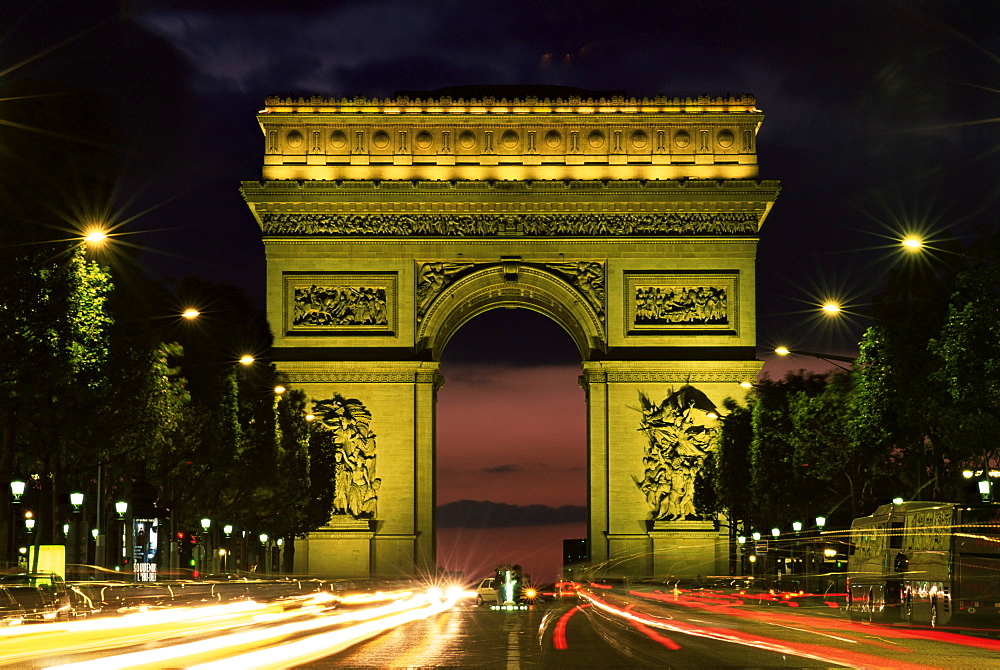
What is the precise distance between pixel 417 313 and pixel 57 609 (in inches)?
2111

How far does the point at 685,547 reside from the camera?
8162 cm

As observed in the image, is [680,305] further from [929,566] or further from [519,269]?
[929,566]

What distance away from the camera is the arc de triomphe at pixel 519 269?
81375 mm

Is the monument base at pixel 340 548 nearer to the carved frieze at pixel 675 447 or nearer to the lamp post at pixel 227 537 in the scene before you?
the lamp post at pixel 227 537

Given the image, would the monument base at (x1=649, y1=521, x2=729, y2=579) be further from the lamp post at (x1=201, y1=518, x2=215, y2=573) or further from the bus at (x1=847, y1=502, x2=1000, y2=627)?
the bus at (x1=847, y1=502, x2=1000, y2=627)

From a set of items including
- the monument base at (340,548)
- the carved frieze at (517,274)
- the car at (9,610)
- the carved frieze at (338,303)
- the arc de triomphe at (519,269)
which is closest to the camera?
the car at (9,610)

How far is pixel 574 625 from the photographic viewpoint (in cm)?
3684

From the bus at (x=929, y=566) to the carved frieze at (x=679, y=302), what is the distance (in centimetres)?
3739

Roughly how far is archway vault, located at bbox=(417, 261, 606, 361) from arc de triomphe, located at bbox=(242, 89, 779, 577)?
13 centimetres

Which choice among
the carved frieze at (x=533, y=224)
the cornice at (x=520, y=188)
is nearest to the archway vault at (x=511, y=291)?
the carved frieze at (x=533, y=224)

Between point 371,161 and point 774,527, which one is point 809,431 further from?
point 371,161

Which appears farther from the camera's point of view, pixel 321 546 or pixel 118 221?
pixel 321 546

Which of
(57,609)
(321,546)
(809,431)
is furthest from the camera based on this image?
(321,546)

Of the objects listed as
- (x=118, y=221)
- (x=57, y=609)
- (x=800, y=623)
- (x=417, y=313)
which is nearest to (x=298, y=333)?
(x=417, y=313)
